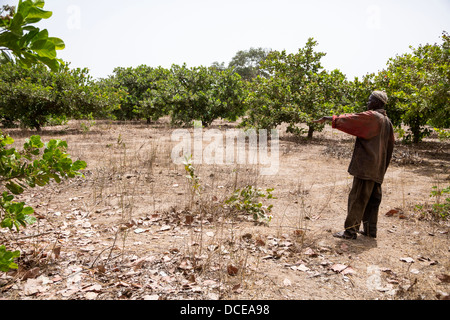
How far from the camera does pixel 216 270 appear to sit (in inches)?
125

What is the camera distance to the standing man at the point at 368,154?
12.6 ft

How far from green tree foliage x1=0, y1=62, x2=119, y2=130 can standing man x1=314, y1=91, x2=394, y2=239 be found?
13.2 meters

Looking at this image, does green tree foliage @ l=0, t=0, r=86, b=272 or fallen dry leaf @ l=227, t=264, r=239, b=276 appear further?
fallen dry leaf @ l=227, t=264, r=239, b=276

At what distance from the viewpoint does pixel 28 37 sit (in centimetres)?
192

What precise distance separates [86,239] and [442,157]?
459 inches

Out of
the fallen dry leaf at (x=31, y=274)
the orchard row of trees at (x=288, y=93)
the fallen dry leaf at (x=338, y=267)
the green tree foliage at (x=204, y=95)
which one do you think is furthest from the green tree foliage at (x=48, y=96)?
the fallen dry leaf at (x=338, y=267)

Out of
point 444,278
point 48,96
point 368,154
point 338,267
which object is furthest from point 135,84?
point 444,278

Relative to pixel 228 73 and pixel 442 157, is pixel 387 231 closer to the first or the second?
pixel 442 157

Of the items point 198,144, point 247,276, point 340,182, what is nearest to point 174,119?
point 198,144

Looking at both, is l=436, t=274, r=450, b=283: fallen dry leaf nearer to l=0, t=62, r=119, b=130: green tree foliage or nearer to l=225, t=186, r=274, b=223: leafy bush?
l=225, t=186, r=274, b=223: leafy bush

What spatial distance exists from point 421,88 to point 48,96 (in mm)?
14769

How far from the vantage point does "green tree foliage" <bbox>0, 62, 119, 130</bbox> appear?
13.2 meters

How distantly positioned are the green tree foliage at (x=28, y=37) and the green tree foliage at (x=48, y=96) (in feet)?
42.8

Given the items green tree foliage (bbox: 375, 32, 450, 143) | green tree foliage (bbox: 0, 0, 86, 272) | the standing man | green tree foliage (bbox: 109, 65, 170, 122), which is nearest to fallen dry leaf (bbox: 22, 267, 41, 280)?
green tree foliage (bbox: 0, 0, 86, 272)
